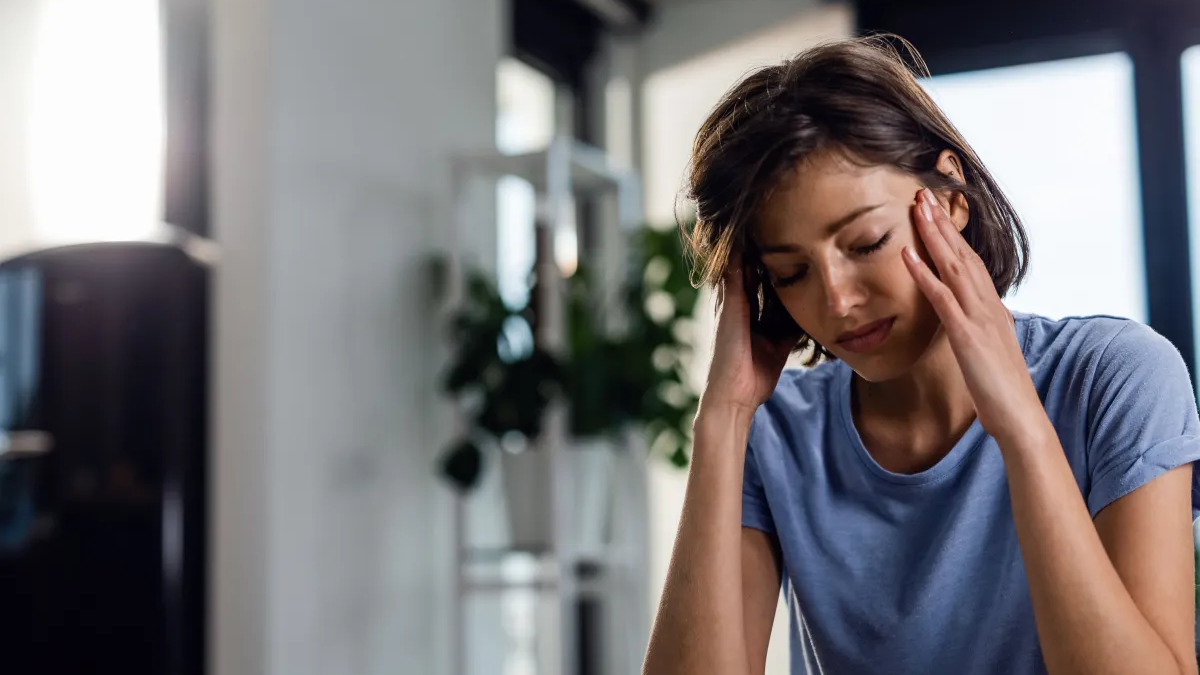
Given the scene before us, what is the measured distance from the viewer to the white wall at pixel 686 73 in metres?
3.79

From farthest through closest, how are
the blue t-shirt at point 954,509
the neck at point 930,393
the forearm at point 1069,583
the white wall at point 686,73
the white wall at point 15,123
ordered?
the white wall at point 686,73, the white wall at point 15,123, the neck at point 930,393, the blue t-shirt at point 954,509, the forearm at point 1069,583

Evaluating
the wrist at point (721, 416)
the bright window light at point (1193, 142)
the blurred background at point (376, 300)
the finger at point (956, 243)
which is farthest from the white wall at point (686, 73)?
the finger at point (956, 243)

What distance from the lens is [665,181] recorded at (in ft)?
13.0

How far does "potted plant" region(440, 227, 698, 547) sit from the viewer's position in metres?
2.65

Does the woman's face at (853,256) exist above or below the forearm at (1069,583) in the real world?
above

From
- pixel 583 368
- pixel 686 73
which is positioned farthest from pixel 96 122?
pixel 686 73

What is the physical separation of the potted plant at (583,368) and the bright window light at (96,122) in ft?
2.54

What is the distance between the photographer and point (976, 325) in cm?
95

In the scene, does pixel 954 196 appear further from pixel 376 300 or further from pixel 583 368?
pixel 376 300

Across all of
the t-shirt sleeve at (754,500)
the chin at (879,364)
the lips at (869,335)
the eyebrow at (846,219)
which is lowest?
the t-shirt sleeve at (754,500)

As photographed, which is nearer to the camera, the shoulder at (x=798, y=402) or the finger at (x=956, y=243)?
the finger at (x=956, y=243)

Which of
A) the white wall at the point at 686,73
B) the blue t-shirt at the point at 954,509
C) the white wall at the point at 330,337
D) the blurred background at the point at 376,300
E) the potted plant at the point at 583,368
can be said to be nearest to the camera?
the blue t-shirt at the point at 954,509

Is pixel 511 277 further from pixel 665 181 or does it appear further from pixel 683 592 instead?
pixel 683 592

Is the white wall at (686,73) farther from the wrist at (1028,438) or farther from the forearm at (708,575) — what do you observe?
the wrist at (1028,438)
